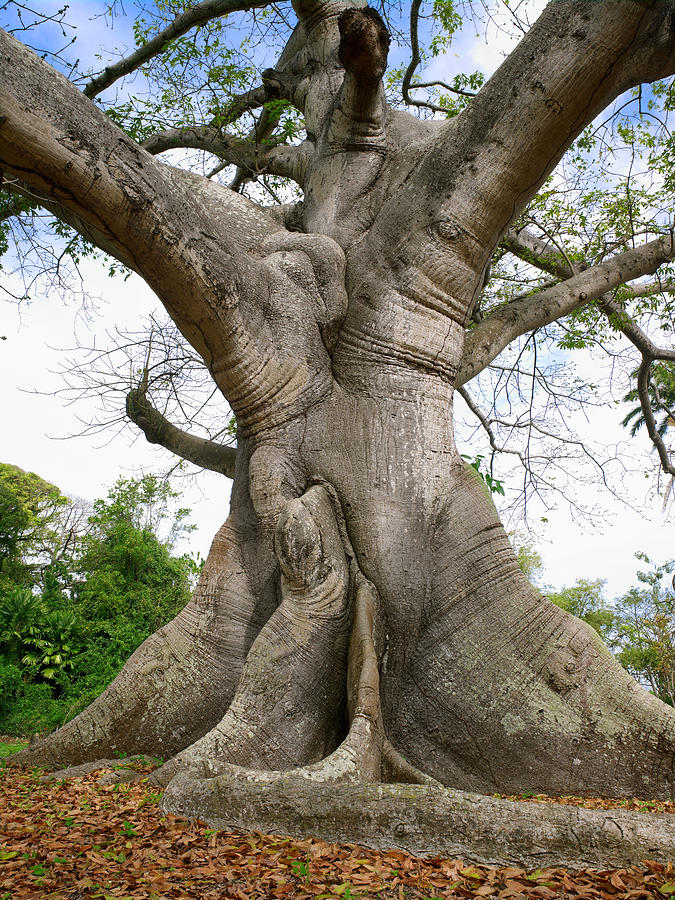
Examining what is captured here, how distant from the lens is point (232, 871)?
241cm

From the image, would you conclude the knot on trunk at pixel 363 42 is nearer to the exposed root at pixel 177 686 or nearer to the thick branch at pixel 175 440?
the exposed root at pixel 177 686

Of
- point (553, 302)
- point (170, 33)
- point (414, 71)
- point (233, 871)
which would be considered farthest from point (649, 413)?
point (233, 871)

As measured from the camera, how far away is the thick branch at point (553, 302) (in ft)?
22.6

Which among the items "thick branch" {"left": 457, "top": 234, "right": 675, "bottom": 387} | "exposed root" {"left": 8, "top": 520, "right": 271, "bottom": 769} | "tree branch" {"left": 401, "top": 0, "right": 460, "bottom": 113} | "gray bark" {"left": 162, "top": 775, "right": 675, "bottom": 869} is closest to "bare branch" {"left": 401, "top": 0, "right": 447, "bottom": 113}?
"tree branch" {"left": 401, "top": 0, "right": 460, "bottom": 113}

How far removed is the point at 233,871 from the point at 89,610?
11150mm

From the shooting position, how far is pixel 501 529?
15.3 feet

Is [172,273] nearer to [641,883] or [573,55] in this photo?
[573,55]

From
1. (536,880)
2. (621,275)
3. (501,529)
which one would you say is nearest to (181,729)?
(501,529)

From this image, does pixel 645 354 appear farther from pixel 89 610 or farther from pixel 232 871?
pixel 89 610

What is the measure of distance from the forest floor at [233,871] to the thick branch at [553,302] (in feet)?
16.4

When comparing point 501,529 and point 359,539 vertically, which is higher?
point 501,529

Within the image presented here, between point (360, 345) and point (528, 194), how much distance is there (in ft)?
5.36

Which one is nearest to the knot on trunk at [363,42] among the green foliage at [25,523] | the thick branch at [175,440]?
the thick branch at [175,440]

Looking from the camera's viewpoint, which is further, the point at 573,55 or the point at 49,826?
the point at 573,55
